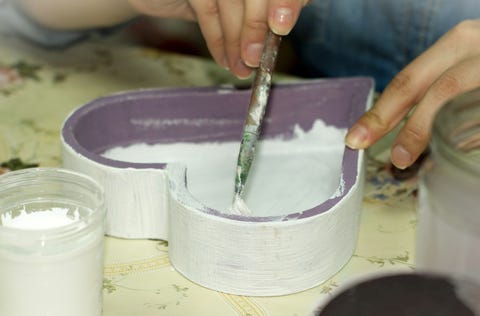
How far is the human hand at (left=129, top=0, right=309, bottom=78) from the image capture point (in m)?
0.78

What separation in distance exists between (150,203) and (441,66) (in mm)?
338

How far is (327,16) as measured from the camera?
1198 millimetres

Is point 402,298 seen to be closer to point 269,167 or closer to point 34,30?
point 269,167

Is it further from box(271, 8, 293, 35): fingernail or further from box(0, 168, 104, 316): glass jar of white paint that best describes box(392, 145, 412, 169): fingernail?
box(0, 168, 104, 316): glass jar of white paint

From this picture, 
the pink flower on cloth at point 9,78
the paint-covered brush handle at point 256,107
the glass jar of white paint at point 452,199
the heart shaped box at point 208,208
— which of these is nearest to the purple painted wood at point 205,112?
the heart shaped box at point 208,208

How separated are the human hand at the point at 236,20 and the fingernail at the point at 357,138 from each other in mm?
125

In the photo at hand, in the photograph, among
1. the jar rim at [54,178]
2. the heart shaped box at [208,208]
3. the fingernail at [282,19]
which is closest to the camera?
the jar rim at [54,178]

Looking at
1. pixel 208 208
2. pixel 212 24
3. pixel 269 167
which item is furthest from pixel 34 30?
pixel 208 208

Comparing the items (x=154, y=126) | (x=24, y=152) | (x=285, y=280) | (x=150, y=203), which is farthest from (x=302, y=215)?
(x=24, y=152)

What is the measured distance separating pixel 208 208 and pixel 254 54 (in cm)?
24

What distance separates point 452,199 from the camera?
459mm

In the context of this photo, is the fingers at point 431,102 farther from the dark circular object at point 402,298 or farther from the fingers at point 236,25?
the dark circular object at point 402,298

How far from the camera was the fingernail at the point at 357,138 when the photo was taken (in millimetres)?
788

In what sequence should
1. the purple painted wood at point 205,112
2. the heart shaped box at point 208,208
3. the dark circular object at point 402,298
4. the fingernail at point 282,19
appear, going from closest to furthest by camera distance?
1. the dark circular object at point 402,298
2. the heart shaped box at point 208,208
3. the fingernail at point 282,19
4. the purple painted wood at point 205,112
